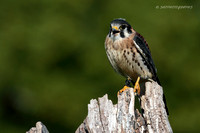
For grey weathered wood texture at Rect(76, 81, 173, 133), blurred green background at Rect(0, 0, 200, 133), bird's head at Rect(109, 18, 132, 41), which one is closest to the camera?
grey weathered wood texture at Rect(76, 81, 173, 133)

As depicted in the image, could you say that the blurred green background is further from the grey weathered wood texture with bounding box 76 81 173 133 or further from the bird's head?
the grey weathered wood texture with bounding box 76 81 173 133

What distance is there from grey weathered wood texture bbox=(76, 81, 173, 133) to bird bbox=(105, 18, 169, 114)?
3.21ft

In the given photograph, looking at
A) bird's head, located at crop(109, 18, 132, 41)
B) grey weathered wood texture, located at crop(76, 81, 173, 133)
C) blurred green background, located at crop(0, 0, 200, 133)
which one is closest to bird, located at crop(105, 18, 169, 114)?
bird's head, located at crop(109, 18, 132, 41)

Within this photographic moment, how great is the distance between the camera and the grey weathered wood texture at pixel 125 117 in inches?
202

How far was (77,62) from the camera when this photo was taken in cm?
1420

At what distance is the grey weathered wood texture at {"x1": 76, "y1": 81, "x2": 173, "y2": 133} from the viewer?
16.9 feet

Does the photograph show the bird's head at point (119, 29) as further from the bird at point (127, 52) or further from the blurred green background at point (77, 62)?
the blurred green background at point (77, 62)

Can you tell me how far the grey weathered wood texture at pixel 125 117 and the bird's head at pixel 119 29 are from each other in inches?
46.7

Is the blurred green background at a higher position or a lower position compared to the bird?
higher

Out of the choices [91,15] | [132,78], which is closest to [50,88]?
[91,15]

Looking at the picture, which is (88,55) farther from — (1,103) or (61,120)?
(1,103)

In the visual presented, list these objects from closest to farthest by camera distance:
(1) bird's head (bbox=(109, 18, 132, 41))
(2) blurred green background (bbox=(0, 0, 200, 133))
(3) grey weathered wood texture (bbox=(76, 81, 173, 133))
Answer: (3) grey weathered wood texture (bbox=(76, 81, 173, 133))
(1) bird's head (bbox=(109, 18, 132, 41))
(2) blurred green background (bbox=(0, 0, 200, 133))

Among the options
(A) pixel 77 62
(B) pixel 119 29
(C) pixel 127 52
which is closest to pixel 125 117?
(C) pixel 127 52

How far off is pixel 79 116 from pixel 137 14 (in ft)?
10.7
